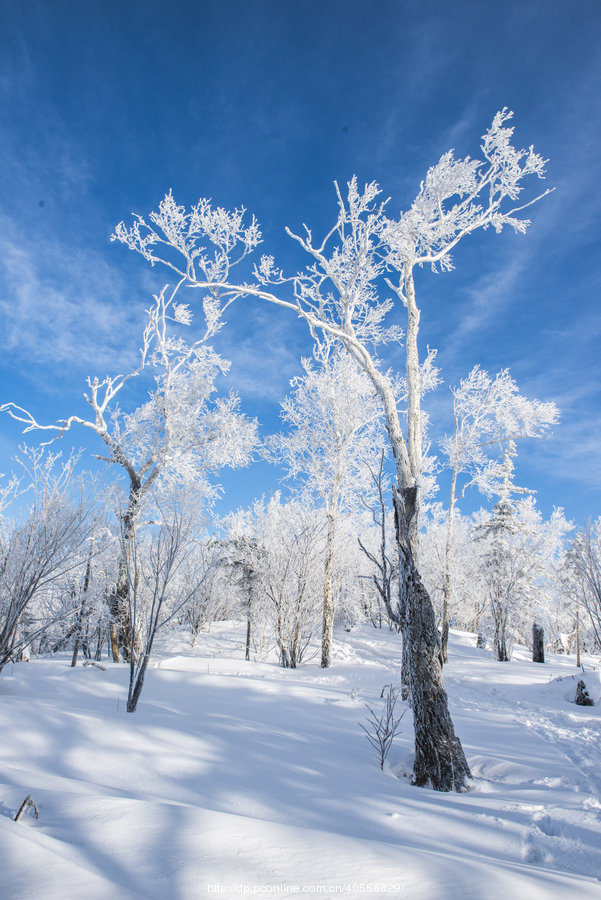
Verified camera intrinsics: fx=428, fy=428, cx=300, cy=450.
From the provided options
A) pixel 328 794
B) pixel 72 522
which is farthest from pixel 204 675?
pixel 328 794

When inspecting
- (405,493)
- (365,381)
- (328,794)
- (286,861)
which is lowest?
(328,794)

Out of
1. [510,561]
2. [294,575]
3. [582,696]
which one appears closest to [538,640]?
[510,561]

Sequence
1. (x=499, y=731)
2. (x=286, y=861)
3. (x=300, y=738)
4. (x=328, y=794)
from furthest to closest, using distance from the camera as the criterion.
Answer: (x=499, y=731)
(x=300, y=738)
(x=328, y=794)
(x=286, y=861)

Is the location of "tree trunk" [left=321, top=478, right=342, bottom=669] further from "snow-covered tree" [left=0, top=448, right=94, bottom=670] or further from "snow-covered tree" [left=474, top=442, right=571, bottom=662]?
"snow-covered tree" [left=474, top=442, right=571, bottom=662]

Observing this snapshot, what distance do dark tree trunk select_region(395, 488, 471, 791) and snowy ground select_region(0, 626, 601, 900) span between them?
268mm

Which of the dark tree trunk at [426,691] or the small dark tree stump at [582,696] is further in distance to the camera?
the small dark tree stump at [582,696]

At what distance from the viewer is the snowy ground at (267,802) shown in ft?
5.61

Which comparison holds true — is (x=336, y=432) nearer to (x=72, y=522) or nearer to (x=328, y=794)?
(x=72, y=522)

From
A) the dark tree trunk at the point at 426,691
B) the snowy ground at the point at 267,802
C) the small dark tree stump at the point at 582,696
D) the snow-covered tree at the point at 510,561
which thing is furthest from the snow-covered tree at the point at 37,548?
the snow-covered tree at the point at 510,561

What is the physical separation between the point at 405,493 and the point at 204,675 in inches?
227

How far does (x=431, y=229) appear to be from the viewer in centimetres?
581

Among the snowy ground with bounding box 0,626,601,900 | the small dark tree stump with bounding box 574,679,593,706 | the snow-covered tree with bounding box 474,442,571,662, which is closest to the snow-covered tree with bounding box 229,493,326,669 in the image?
the snowy ground with bounding box 0,626,601,900

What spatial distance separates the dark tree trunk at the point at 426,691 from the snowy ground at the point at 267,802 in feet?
0.88

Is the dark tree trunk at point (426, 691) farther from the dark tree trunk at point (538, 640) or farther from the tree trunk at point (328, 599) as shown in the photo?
the dark tree trunk at point (538, 640)
